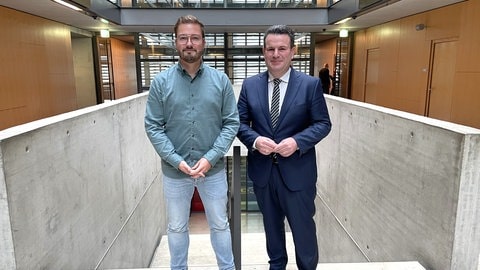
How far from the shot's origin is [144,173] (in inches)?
213

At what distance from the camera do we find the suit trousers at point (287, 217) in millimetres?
1976

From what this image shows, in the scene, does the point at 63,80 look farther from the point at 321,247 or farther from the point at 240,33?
the point at 321,247

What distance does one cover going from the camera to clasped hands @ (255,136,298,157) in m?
1.85

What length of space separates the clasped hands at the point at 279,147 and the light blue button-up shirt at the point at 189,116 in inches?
7.6

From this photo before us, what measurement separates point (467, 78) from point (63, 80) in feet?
29.1

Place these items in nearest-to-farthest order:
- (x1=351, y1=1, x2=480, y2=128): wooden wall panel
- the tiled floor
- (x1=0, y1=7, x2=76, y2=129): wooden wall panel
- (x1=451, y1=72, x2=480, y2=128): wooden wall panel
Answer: (x1=451, y1=72, x2=480, y2=128): wooden wall panel, (x1=351, y1=1, x2=480, y2=128): wooden wall panel, the tiled floor, (x1=0, y1=7, x2=76, y2=129): wooden wall panel

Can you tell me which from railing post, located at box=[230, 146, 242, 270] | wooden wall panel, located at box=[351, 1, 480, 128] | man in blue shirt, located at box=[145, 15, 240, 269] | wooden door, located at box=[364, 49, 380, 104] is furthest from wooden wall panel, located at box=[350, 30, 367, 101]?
railing post, located at box=[230, 146, 242, 270]

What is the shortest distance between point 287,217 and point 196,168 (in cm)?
62

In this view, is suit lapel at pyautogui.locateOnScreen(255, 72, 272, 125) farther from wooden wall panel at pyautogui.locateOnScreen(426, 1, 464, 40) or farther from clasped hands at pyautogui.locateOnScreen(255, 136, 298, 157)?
wooden wall panel at pyautogui.locateOnScreen(426, 1, 464, 40)

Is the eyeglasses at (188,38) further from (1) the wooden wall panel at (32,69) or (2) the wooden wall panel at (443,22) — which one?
(2) the wooden wall panel at (443,22)

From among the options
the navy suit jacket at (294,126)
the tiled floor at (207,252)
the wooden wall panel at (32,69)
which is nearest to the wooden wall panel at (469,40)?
the tiled floor at (207,252)

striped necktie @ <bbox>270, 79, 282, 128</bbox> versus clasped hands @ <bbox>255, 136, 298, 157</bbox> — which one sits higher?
striped necktie @ <bbox>270, 79, 282, 128</bbox>

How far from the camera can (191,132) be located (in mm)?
1922

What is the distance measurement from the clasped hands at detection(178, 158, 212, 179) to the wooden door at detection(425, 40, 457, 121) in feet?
20.4
